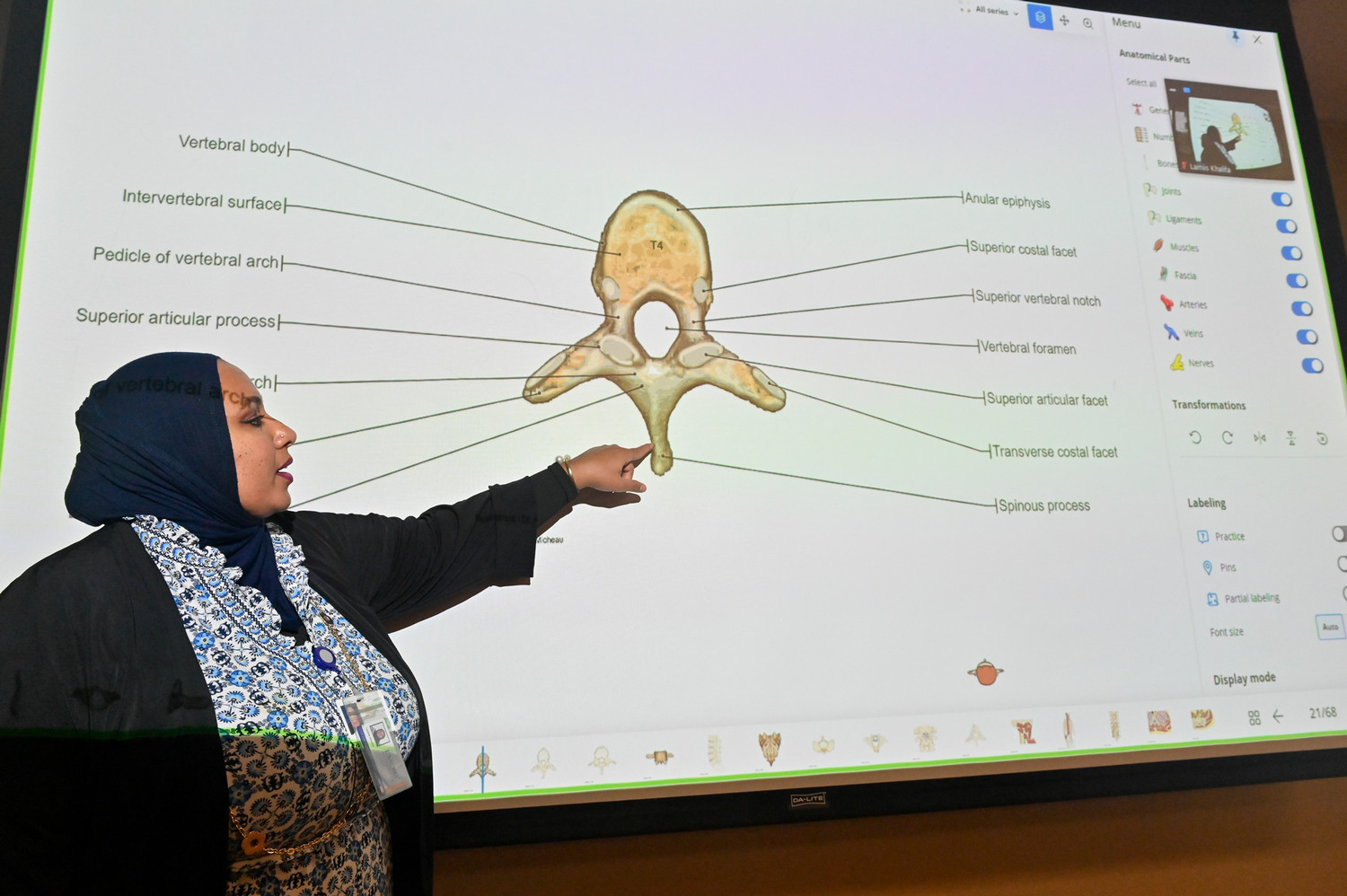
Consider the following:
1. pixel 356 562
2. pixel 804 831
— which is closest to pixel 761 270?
pixel 356 562

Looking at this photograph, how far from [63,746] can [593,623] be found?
2.18 feet

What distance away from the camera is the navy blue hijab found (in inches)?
36.1

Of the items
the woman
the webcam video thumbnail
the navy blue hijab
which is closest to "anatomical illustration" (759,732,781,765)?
the woman

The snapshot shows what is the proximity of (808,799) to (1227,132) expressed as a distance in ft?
4.96

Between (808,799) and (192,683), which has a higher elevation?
(192,683)

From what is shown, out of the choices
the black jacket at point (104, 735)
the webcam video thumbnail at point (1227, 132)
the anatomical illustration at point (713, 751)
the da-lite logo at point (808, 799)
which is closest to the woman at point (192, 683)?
the black jacket at point (104, 735)

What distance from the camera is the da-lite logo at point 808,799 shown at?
53.5 inches

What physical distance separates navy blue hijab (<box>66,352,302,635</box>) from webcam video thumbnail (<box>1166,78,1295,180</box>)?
174 cm

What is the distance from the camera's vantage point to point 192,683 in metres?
0.86

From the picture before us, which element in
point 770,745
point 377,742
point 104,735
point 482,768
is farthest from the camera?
point 770,745

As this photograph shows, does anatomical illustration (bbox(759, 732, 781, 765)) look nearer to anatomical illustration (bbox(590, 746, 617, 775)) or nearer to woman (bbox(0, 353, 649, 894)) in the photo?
anatomical illustration (bbox(590, 746, 617, 775))

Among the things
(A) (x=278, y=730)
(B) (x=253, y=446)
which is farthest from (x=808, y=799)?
(B) (x=253, y=446)

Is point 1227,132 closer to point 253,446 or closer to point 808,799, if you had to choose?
point 808,799

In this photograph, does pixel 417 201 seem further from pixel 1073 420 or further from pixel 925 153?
pixel 1073 420
